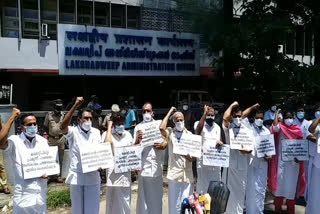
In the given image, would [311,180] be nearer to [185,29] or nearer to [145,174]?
[145,174]

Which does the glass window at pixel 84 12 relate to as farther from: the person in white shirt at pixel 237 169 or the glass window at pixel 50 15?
the person in white shirt at pixel 237 169

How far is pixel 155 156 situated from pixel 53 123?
3.44 m

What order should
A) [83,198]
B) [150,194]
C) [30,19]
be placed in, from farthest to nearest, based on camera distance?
[30,19]
[150,194]
[83,198]

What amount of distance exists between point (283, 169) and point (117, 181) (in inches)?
130

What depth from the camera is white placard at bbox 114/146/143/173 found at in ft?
19.6

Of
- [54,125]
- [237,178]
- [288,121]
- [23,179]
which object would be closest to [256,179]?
[237,178]

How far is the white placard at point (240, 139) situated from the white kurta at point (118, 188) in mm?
1581

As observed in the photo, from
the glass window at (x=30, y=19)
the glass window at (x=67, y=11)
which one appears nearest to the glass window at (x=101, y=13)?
the glass window at (x=67, y=11)

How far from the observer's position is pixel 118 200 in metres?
6.09

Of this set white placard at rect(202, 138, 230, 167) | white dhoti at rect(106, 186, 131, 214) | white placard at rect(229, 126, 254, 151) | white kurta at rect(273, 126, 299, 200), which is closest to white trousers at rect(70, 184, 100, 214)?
white dhoti at rect(106, 186, 131, 214)

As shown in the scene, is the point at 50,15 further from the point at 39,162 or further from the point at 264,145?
the point at 39,162

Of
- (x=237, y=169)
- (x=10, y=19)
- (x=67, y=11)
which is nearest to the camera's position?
(x=237, y=169)

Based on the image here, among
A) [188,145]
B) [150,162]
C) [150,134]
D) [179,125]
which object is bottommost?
[150,162]

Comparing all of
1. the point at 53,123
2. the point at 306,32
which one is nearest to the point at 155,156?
the point at 53,123
